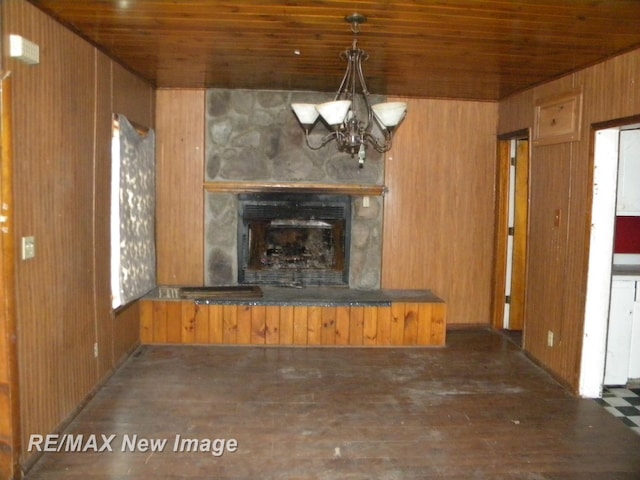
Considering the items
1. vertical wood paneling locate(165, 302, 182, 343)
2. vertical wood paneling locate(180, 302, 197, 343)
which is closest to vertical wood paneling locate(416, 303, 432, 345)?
vertical wood paneling locate(180, 302, 197, 343)

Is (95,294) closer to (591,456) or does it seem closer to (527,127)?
(591,456)

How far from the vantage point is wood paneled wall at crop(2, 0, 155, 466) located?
2.63 metres

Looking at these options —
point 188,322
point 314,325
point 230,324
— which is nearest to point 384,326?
point 314,325

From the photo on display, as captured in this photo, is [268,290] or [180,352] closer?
[180,352]

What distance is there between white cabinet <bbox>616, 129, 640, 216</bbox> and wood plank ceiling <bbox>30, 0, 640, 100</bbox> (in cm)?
79

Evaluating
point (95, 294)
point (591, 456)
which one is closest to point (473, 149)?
point (591, 456)

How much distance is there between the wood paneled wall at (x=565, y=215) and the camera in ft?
11.4

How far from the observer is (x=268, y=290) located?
5078 millimetres

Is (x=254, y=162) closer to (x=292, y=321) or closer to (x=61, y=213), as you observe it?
(x=292, y=321)

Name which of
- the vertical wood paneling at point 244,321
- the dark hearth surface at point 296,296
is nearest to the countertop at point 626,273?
the dark hearth surface at point 296,296

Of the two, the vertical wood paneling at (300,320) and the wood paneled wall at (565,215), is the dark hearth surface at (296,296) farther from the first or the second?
the wood paneled wall at (565,215)

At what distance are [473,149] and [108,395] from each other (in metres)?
3.92

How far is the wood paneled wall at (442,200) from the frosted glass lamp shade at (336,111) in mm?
2539

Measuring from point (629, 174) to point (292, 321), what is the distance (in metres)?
3.00
